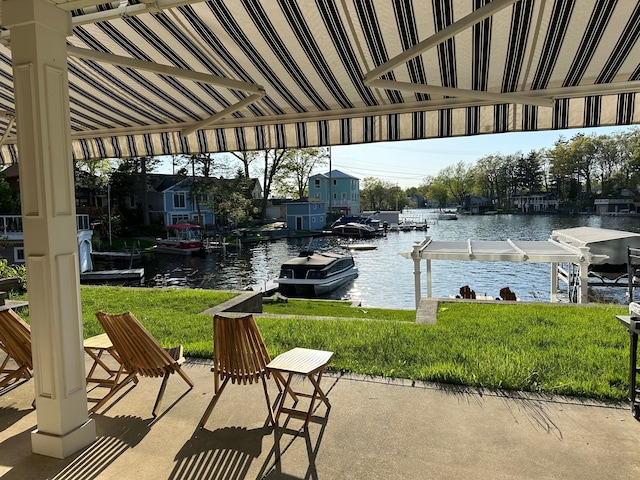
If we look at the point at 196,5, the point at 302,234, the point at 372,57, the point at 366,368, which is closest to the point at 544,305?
the point at 366,368

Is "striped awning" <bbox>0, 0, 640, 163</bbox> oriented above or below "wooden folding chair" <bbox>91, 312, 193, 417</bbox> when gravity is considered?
above

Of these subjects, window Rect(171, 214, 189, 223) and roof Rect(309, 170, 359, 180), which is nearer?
window Rect(171, 214, 189, 223)

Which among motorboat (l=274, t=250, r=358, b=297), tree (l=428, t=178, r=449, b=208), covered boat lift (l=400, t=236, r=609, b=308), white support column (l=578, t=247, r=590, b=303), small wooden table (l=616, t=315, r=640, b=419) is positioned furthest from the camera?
tree (l=428, t=178, r=449, b=208)

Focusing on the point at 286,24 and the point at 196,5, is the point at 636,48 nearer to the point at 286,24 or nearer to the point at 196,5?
the point at 286,24

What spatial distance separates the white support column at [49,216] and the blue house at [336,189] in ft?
215

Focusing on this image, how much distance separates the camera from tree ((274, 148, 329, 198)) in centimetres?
5912

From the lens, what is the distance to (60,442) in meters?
2.74

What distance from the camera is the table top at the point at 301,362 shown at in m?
3.11

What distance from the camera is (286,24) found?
3236 mm

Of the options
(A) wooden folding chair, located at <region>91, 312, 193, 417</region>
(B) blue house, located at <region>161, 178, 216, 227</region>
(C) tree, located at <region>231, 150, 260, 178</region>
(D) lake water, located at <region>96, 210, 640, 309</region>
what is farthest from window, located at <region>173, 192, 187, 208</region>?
(A) wooden folding chair, located at <region>91, 312, 193, 417</region>

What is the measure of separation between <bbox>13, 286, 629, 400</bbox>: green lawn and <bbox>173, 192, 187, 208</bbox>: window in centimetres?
3810

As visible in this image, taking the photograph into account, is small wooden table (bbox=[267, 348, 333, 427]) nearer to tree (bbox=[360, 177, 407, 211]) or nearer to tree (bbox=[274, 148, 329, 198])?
tree (bbox=[274, 148, 329, 198])

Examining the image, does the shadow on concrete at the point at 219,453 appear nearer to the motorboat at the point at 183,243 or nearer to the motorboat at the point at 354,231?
the motorboat at the point at 183,243

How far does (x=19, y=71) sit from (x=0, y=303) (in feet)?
16.9
